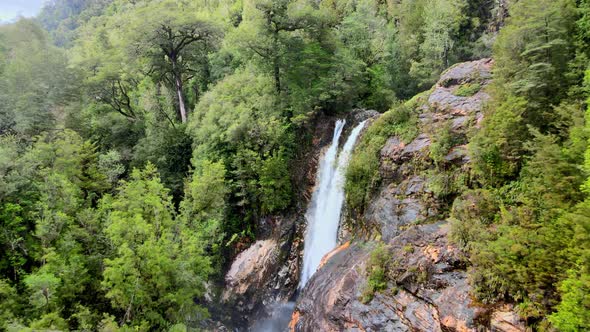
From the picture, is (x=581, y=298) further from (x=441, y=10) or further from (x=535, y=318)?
(x=441, y=10)

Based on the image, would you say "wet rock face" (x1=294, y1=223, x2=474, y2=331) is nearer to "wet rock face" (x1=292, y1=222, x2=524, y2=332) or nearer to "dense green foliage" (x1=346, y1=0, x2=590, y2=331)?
"wet rock face" (x1=292, y1=222, x2=524, y2=332)

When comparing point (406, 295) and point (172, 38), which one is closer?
point (406, 295)

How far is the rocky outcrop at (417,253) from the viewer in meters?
8.94

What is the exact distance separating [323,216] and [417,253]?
836 cm

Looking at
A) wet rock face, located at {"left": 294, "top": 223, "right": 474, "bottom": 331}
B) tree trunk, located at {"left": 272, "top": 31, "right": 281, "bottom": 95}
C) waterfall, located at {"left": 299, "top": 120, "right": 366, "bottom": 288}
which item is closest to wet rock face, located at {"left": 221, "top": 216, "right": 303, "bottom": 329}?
waterfall, located at {"left": 299, "top": 120, "right": 366, "bottom": 288}

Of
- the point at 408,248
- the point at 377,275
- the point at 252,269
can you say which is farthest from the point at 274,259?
the point at 408,248

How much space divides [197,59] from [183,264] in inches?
777

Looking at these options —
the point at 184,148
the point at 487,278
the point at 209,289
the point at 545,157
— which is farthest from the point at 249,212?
the point at 545,157

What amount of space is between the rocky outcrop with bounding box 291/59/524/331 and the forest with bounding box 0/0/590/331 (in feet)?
1.70

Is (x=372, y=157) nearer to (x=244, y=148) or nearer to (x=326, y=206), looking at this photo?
(x=326, y=206)

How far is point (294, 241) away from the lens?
19125 millimetres

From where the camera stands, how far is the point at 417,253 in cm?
1035

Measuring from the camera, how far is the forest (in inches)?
Answer: 309

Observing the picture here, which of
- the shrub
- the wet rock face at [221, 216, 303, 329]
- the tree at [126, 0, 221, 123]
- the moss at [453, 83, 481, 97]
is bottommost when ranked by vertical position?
the wet rock face at [221, 216, 303, 329]
